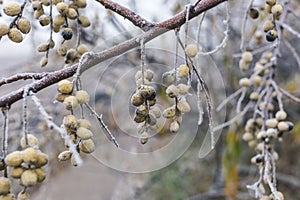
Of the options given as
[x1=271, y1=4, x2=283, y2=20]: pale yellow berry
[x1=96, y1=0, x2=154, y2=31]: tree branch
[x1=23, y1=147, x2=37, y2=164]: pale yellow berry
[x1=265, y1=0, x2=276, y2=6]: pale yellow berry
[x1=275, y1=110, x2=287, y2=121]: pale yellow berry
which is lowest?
[x1=275, y1=110, x2=287, y2=121]: pale yellow berry

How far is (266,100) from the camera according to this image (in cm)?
110

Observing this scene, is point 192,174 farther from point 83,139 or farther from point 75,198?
point 83,139

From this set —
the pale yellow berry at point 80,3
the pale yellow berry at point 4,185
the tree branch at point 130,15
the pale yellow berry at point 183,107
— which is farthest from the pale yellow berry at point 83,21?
the pale yellow berry at point 4,185

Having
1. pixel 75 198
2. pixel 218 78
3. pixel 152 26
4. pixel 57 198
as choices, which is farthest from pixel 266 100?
pixel 75 198

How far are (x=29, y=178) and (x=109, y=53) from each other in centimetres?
19

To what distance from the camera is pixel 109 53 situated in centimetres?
65

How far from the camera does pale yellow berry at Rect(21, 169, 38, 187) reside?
537mm

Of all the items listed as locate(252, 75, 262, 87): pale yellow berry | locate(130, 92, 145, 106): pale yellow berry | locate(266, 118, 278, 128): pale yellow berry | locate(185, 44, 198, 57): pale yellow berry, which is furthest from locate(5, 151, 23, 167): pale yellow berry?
locate(252, 75, 262, 87): pale yellow berry

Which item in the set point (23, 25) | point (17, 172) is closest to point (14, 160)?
point (17, 172)

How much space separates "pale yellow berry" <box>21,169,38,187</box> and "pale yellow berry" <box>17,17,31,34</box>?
0.22 metres

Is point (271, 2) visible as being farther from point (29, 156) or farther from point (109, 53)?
point (29, 156)

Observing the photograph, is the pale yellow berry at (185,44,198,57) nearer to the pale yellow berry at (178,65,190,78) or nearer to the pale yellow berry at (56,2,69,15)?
A: the pale yellow berry at (178,65,190,78)

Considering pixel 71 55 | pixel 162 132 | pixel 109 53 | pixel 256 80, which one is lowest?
pixel 162 132

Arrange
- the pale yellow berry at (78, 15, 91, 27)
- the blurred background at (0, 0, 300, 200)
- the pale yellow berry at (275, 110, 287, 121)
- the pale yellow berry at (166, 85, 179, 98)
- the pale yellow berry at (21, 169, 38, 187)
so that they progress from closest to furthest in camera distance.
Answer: the pale yellow berry at (21, 169, 38, 187) → the pale yellow berry at (166, 85, 179, 98) → the pale yellow berry at (78, 15, 91, 27) → the pale yellow berry at (275, 110, 287, 121) → the blurred background at (0, 0, 300, 200)
